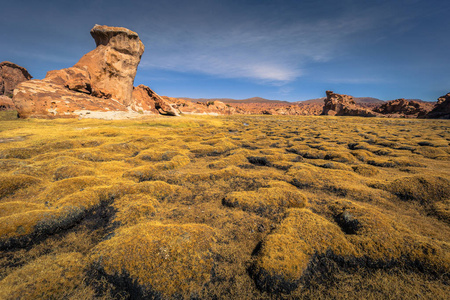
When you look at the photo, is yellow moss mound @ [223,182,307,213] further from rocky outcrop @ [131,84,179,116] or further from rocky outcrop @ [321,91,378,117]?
rocky outcrop @ [321,91,378,117]

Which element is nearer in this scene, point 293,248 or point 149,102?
point 293,248

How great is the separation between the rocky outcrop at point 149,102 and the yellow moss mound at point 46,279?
3764cm

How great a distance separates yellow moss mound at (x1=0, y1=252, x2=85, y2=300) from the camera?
2.32 metres

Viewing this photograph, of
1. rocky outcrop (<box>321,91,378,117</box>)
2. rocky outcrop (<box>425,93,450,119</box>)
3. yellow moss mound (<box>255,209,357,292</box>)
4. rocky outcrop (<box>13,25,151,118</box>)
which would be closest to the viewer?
yellow moss mound (<box>255,209,357,292</box>)

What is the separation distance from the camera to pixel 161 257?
9.48 feet

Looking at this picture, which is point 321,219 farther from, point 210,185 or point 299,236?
point 210,185

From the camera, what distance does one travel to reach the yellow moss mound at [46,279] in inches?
91.4

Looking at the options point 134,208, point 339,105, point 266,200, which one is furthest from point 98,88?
point 339,105

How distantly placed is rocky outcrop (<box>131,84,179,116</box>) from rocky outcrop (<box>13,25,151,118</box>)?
2.02m

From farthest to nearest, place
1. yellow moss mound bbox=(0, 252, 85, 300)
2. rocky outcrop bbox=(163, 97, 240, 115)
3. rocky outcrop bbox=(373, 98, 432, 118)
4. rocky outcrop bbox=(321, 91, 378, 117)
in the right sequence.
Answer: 1. rocky outcrop bbox=(321, 91, 378, 117)
2. rocky outcrop bbox=(373, 98, 432, 118)
3. rocky outcrop bbox=(163, 97, 240, 115)
4. yellow moss mound bbox=(0, 252, 85, 300)

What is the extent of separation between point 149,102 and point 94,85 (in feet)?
36.5

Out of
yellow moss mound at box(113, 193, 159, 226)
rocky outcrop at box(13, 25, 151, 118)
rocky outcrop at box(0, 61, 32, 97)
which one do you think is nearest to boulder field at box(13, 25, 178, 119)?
rocky outcrop at box(13, 25, 151, 118)

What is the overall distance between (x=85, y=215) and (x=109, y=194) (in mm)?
831

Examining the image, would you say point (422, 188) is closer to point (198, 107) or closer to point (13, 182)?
point (13, 182)
